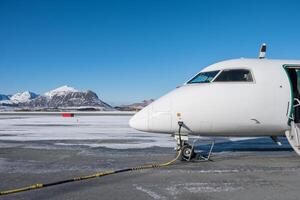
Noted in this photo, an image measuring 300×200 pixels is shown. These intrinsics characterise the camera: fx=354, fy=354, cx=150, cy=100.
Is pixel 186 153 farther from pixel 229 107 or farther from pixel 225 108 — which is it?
pixel 229 107

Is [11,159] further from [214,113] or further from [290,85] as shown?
[290,85]

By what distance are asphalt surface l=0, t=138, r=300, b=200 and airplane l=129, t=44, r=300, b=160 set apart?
3.40 ft

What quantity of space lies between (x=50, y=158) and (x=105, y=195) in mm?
5701

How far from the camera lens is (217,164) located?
11.0m

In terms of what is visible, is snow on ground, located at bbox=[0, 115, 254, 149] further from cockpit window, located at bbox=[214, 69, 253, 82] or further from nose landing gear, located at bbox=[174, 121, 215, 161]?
cockpit window, located at bbox=[214, 69, 253, 82]

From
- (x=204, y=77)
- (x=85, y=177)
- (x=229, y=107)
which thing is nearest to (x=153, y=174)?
(x=85, y=177)

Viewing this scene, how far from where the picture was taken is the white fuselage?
1137 centimetres

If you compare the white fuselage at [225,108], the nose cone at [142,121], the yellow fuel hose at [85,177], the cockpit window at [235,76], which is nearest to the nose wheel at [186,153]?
the yellow fuel hose at [85,177]

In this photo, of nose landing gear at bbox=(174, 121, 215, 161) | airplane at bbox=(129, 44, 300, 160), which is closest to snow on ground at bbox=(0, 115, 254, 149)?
nose landing gear at bbox=(174, 121, 215, 161)

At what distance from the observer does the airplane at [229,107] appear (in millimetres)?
11383

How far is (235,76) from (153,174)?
4.68m

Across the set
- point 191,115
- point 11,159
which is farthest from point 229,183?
point 11,159

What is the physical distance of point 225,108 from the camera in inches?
451

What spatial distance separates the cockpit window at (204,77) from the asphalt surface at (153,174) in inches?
106
